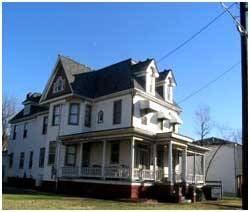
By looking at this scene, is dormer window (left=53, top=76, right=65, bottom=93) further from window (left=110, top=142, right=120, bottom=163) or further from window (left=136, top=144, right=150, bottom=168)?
window (left=136, top=144, right=150, bottom=168)

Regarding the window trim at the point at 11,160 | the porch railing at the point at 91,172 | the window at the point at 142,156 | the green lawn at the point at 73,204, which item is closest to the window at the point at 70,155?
the porch railing at the point at 91,172

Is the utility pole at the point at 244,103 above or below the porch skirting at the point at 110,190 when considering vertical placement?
above

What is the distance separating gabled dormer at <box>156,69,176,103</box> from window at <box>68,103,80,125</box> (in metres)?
5.62

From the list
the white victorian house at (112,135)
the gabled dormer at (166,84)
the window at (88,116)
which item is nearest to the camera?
the white victorian house at (112,135)

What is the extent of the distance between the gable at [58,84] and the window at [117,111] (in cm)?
345

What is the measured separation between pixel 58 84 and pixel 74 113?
9.26ft

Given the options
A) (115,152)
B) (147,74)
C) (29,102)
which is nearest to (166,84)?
(147,74)

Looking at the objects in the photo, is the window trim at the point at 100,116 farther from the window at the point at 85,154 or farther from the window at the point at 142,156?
the window at the point at 142,156

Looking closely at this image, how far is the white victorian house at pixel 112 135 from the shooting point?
64.2ft

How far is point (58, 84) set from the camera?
2492cm

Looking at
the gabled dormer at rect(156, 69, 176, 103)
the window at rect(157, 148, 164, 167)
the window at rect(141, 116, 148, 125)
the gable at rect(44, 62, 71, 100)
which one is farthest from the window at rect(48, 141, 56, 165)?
the gabled dormer at rect(156, 69, 176, 103)

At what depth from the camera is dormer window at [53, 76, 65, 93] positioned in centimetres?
2444

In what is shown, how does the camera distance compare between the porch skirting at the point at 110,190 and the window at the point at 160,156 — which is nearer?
the porch skirting at the point at 110,190

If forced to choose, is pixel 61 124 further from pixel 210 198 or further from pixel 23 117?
pixel 210 198
